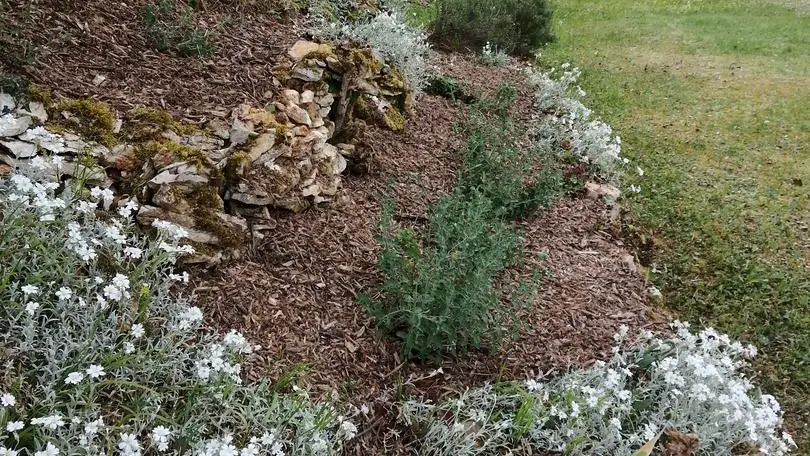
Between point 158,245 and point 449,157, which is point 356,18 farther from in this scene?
point 158,245

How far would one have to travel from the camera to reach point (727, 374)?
13.0ft

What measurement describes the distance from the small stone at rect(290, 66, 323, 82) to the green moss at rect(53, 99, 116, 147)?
5.37ft

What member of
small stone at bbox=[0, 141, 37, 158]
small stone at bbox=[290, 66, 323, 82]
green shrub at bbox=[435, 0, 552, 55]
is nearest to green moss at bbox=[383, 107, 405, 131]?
small stone at bbox=[290, 66, 323, 82]

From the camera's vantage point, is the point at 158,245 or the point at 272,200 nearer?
the point at 158,245

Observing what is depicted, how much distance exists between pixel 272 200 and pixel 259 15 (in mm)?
2542

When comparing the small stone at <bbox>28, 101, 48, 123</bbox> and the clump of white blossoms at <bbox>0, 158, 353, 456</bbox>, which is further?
the small stone at <bbox>28, 101, 48, 123</bbox>

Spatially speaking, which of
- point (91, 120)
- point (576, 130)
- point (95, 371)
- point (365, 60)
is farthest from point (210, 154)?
point (576, 130)

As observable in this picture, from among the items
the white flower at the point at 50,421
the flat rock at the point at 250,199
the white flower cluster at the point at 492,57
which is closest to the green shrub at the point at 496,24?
the white flower cluster at the point at 492,57

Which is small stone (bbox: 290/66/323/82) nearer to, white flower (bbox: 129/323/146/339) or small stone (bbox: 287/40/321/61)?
small stone (bbox: 287/40/321/61)

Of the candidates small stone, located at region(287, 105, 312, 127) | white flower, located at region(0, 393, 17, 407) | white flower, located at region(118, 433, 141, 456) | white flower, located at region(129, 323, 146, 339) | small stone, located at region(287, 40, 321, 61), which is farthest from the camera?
small stone, located at region(287, 40, 321, 61)

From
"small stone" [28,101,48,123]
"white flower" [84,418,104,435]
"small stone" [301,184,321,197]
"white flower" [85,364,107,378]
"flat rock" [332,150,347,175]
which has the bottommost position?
"white flower" [84,418,104,435]

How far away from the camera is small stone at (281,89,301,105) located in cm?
475

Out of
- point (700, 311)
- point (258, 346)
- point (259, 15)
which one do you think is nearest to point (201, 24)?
point (259, 15)

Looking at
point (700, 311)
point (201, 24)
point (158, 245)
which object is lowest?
point (700, 311)
